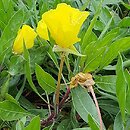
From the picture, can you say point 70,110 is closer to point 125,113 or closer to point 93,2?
point 125,113

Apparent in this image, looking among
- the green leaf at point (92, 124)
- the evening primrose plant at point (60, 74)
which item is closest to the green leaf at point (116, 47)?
the evening primrose plant at point (60, 74)

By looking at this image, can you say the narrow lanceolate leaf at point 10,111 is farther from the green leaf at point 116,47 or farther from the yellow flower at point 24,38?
the green leaf at point 116,47

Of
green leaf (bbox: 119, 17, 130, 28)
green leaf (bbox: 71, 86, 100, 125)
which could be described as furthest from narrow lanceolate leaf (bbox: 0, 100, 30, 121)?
green leaf (bbox: 119, 17, 130, 28)

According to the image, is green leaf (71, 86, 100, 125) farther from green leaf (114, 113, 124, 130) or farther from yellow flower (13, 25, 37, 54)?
yellow flower (13, 25, 37, 54)

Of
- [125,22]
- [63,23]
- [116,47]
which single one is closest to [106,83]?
[116,47]

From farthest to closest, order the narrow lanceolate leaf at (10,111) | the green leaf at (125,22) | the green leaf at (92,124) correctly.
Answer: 1. the green leaf at (125,22)
2. the narrow lanceolate leaf at (10,111)
3. the green leaf at (92,124)

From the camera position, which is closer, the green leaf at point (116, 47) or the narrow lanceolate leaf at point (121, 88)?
the narrow lanceolate leaf at point (121, 88)

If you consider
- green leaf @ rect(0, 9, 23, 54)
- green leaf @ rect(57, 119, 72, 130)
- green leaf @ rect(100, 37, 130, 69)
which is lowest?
green leaf @ rect(57, 119, 72, 130)

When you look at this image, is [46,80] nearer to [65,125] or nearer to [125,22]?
[65,125]
